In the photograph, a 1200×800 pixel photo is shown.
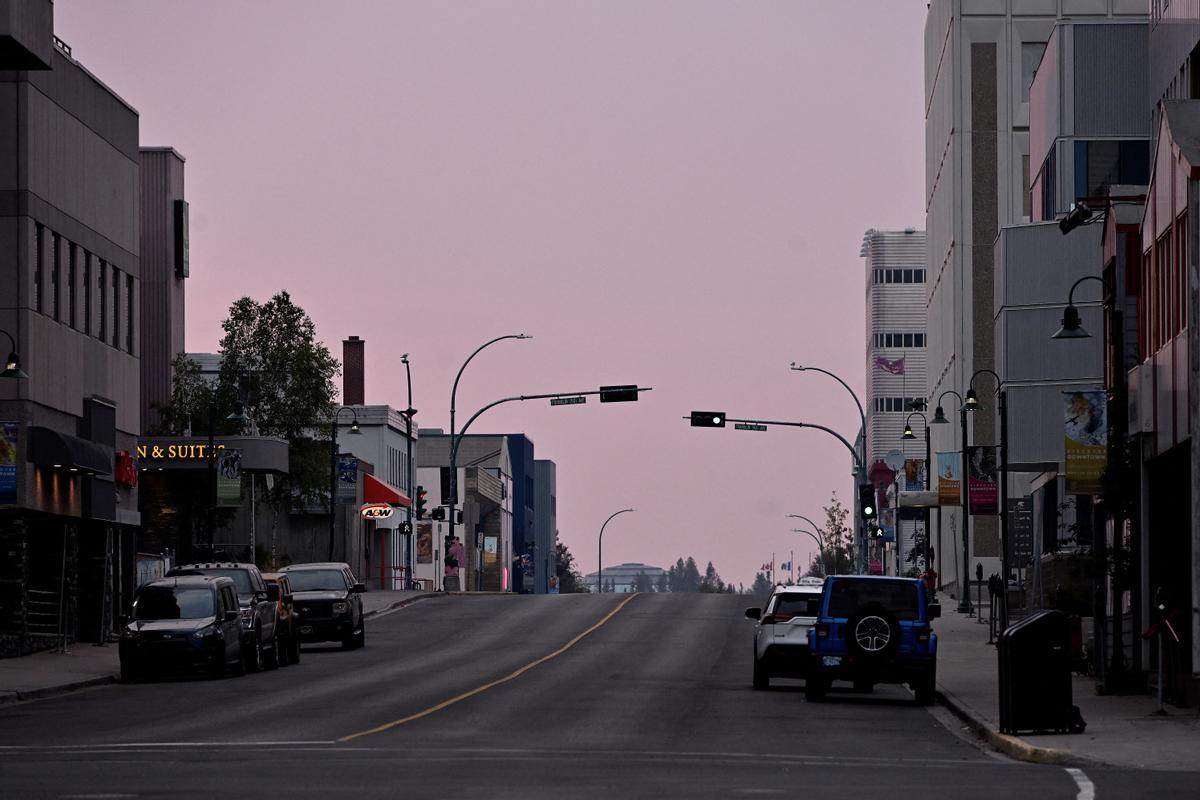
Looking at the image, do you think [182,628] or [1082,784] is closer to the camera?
[1082,784]

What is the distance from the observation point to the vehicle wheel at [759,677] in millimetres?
33438

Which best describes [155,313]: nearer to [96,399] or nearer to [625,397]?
[625,397]

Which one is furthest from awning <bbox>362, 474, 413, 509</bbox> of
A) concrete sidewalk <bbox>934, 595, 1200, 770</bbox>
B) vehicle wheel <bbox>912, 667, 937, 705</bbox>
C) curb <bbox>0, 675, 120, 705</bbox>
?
vehicle wheel <bbox>912, 667, 937, 705</bbox>

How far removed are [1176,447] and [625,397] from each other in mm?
37323

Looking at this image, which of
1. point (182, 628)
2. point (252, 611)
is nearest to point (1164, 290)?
point (182, 628)

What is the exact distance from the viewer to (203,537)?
78.4 meters

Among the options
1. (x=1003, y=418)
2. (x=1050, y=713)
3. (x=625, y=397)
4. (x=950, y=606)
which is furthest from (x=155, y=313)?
(x=1050, y=713)

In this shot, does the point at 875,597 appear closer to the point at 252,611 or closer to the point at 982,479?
the point at 252,611

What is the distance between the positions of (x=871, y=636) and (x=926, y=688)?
1.46 meters

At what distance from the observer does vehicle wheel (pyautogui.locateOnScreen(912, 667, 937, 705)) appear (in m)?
30.3

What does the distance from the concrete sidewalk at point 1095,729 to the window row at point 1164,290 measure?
Answer: 514 centimetres

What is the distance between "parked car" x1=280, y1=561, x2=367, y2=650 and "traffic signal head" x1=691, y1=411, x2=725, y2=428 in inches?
824

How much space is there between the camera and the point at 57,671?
38.3 m

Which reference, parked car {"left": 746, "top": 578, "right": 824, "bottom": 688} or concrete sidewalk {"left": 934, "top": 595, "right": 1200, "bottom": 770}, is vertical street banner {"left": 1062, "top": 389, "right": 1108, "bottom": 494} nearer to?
concrete sidewalk {"left": 934, "top": 595, "right": 1200, "bottom": 770}
